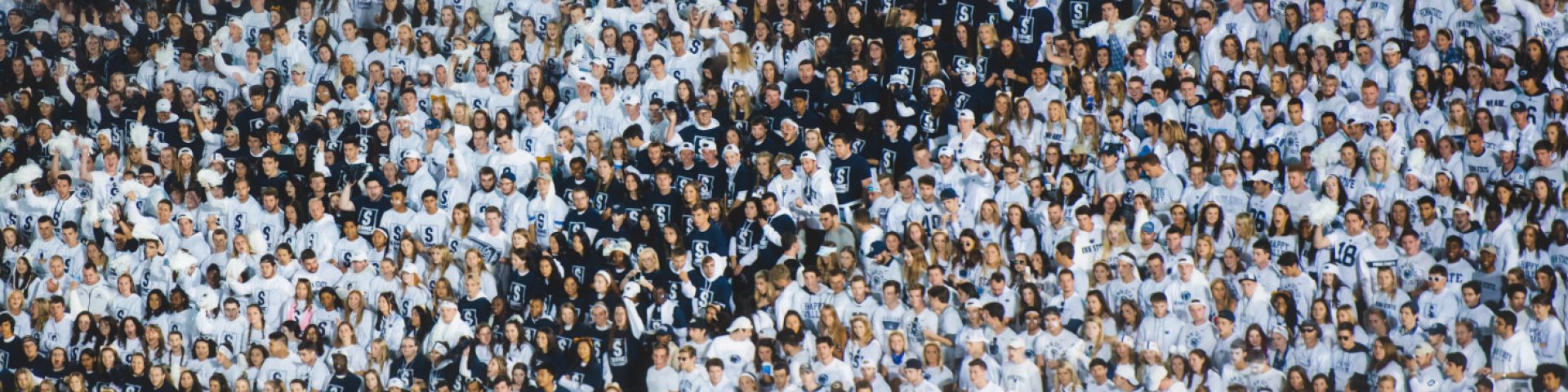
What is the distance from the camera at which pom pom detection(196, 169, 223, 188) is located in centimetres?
2058

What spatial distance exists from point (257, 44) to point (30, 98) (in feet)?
6.75

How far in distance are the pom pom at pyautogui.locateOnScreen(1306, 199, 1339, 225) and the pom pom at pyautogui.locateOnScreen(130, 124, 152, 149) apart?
9957 mm

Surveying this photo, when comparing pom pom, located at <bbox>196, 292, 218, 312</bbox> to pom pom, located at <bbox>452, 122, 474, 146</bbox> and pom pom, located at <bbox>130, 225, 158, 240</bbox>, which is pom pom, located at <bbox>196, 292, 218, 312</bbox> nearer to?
pom pom, located at <bbox>130, 225, 158, 240</bbox>

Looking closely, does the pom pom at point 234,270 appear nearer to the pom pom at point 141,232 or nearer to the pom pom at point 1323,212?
the pom pom at point 141,232

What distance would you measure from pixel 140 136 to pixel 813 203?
6.33m

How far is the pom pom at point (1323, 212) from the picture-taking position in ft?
59.5

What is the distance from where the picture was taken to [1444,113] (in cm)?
1917

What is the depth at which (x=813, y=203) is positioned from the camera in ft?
62.4

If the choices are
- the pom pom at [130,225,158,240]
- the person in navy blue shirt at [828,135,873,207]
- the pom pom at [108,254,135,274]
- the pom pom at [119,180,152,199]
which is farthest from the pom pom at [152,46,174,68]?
the person in navy blue shirt at [828,135,873,207]

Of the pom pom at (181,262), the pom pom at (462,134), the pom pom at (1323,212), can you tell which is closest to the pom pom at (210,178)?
the pom pom at (181,262)

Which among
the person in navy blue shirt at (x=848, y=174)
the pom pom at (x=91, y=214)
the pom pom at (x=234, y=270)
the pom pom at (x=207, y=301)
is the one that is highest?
the person in navy blue shirt at (x=848, y=174)

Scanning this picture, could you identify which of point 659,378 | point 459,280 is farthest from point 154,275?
point 659,378

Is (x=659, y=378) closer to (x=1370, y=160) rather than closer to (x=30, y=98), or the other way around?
(x=1370, y=160)

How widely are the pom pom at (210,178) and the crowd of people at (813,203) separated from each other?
3 centimetres
